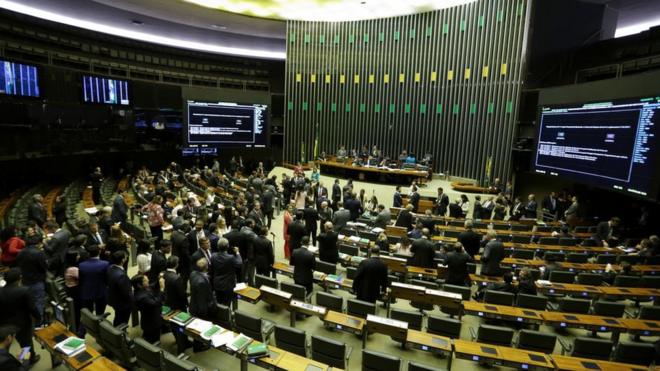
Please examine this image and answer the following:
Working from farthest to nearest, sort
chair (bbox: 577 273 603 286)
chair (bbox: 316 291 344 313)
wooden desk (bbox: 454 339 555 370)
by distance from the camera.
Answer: chair (bbox: 577 273 603 286)
chair (bbox: 316 291 344 313)
wooden desk (bbox: 454 339 555 370)

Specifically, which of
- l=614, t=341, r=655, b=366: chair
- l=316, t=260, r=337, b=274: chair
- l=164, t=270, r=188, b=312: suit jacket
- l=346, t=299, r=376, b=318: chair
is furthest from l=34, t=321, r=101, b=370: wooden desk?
l=614, t=341, r=655, b=366: chair

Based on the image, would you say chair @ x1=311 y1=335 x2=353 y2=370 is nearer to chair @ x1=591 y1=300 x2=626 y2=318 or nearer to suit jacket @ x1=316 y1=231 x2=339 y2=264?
suit jacket @ x1=316 y1=231 x2=339 y2=264

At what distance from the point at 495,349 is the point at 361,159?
40.3 feet

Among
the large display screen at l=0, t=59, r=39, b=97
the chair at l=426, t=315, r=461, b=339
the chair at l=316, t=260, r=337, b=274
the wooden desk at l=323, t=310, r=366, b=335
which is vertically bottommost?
the chair at l=426, t=315, r=461, b=339

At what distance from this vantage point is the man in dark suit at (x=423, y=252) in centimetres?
630

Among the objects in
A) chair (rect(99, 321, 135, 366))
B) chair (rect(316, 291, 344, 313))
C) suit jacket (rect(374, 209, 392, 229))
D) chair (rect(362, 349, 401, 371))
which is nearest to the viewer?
chair (rect(362, 349, 401, 371))

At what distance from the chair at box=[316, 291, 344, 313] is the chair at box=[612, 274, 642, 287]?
4819 millimetres

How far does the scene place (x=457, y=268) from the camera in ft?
18.7

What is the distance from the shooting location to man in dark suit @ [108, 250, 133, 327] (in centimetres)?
410

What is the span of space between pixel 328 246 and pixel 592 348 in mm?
3747

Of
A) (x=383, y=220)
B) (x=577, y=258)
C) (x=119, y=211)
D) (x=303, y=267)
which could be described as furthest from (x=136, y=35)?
(x=577, y=258)

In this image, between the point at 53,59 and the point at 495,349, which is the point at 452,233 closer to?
the point at 495,349

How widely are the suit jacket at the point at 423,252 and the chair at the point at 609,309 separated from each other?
239 centimetres

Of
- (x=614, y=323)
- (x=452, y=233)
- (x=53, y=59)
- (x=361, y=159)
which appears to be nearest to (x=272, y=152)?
(x=361, y=159)
